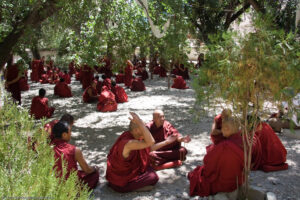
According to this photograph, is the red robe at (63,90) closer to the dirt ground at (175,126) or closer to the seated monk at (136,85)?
the dirt ground at (175,126)

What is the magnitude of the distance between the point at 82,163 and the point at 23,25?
10.1ft

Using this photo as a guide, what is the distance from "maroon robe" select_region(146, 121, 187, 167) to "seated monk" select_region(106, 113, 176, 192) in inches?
24.0

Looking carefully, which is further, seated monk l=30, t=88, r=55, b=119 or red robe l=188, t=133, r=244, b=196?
seated monk l=30, t=88, r=55, b=119

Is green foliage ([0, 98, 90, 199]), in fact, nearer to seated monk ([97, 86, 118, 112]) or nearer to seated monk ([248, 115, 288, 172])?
seated monk ([248, 115, 288, 172])

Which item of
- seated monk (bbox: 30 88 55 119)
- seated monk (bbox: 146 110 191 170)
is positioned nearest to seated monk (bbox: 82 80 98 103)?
seated monk (bbox: 30 88 55 119)

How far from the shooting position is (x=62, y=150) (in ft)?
11.3

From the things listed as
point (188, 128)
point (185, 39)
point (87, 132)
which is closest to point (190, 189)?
point (188, 128)

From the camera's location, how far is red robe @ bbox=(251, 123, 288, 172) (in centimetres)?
423

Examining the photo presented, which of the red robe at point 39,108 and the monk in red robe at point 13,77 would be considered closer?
the red robe at point 39,108

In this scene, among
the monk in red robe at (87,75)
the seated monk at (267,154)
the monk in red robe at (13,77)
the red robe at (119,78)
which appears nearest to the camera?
the seated monk at (267,154)

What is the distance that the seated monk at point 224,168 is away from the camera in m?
3.41

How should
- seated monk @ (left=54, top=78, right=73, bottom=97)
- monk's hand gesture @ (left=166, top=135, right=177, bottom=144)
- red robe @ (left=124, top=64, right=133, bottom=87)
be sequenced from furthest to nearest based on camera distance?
1. red robe @ (left=124, top=64, right=133, bottom=87)
2. seated monk @ (left=54, top=78, right=73, bottom=97)
3. monk's hand gesture @ (left=166, top=135, right=177, bottom=144)

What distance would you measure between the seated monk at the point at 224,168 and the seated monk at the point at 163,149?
3.03ft

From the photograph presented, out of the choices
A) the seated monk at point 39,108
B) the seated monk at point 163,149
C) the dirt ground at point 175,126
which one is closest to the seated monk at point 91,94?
the dirt ground at point 175,126
